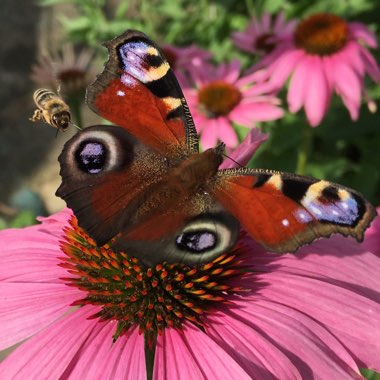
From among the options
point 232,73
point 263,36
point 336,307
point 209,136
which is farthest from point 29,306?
point 263,36

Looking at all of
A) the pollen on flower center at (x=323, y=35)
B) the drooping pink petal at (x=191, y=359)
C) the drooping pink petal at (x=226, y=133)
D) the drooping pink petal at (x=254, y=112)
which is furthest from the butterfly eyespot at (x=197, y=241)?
the pollen on flower center at (x=323, y=35)

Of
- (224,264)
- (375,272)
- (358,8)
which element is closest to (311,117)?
(375,272)

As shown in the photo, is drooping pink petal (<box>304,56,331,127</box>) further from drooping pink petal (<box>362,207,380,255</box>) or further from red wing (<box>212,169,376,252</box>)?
red wing (<box>212,169,376,252</box>)

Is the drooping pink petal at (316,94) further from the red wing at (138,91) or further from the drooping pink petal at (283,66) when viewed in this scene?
the red wing at (138,91)

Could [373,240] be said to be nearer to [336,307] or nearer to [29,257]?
[336,307]

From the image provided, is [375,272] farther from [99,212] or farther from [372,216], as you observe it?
[99,212]

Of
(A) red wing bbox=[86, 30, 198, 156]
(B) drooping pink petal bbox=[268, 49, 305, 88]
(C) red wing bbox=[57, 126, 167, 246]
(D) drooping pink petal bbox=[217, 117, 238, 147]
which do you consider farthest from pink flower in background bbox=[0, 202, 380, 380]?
(B) drooping pink petal bbox=[268, 49, 305, 88]
